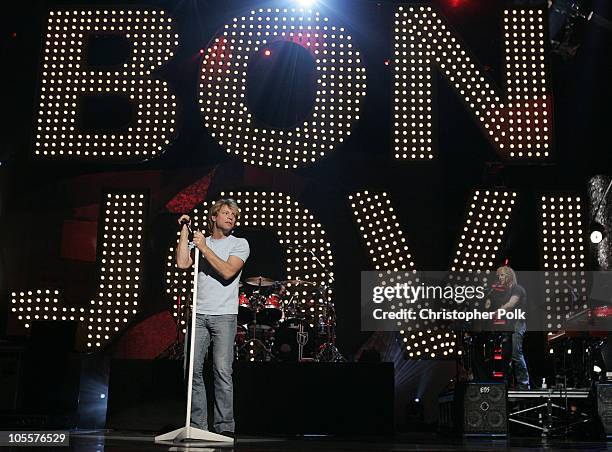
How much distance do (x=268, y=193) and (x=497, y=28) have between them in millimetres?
3849

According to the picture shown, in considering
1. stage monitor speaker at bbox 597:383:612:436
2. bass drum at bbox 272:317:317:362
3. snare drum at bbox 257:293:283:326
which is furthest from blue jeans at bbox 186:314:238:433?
stage monitor speaker at bbox 597:383:612:436

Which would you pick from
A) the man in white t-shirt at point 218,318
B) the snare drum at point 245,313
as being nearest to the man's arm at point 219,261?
the man in white t-shirt at point 218,318

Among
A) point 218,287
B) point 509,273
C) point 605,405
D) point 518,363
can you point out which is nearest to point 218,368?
point 218,287

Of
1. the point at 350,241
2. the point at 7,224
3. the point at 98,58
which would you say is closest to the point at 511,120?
the point at 350,241

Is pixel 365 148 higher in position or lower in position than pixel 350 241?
higher

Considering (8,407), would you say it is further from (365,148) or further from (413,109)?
(413,109)

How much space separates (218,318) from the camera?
5.41 meters

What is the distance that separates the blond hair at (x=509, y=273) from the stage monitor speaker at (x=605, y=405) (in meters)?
1.92

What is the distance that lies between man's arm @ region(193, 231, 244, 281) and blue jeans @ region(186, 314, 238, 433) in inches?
12.7

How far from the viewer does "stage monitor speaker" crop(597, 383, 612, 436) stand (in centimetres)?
734

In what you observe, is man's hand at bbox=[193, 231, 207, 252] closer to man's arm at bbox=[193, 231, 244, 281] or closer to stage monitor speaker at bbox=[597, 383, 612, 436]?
man's arm at bbox=[193, 231, 244, 281]

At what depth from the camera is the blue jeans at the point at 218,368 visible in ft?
17.6

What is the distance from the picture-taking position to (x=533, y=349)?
959 cm

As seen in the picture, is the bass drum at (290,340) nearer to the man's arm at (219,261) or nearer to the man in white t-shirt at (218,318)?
the man in white t-shirt at (218,318)
